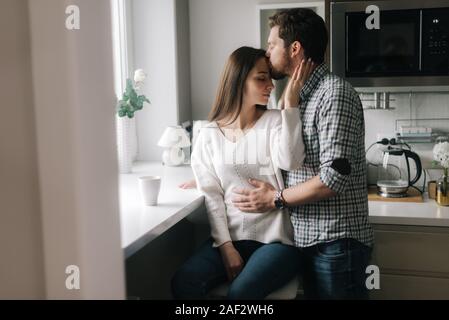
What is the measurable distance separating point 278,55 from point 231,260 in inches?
27.0

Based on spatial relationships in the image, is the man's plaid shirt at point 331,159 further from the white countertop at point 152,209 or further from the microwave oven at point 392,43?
the microwave oven at point 392,43

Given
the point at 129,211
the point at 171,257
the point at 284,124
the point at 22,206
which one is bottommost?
the point at 171,257

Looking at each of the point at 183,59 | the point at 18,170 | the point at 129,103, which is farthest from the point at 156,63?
the point at 18,170

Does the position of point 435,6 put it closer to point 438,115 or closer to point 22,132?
point 438,115

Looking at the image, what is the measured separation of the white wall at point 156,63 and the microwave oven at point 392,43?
0.86m

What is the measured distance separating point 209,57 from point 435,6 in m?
1.14

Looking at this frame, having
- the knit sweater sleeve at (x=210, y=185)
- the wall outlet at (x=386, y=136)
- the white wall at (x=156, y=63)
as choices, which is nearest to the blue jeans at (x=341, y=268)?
the knit sweater sleeve at (x=210, y=185)

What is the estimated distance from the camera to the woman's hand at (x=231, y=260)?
1650 mm

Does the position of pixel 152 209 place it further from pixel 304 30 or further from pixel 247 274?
pixel 304 30

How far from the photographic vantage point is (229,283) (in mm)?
1660

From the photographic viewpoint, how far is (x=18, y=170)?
0.94 metres

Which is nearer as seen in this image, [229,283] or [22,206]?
[22,206]

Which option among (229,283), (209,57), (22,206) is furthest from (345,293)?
(209,57)

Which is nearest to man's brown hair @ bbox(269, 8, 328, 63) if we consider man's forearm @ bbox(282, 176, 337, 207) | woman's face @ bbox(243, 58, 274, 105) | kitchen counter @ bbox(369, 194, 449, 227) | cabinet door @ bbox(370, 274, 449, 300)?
woman's face @ bbox(243, 58, 274, 105)
